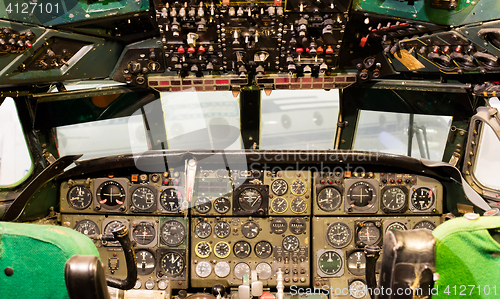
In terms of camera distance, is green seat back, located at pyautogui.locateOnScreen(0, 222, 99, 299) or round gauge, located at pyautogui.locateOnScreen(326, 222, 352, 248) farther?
round gauge, located at pyautogui.locateOnScreen(326, 222, 352, 248)

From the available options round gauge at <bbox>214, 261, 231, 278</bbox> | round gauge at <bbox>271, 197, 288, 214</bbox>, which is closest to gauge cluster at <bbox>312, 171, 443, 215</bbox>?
round gauge at <bbox>271, 197, 288, 214</bbox>

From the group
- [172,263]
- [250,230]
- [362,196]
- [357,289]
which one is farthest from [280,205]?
[172,263]

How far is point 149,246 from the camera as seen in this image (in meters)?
4.20

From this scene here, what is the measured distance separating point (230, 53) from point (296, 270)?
2.60 metres

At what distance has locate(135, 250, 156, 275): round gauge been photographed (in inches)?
163

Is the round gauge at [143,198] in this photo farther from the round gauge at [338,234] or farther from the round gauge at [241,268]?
the round gauge at [338,234]

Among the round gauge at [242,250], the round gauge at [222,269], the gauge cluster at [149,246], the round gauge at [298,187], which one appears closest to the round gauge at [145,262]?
the gauge cluster at [149,246]

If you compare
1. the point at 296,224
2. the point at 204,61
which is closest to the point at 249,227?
the point at 296,224

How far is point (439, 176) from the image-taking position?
4.18m

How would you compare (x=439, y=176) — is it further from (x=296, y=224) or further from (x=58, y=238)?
(x=58, y=238)

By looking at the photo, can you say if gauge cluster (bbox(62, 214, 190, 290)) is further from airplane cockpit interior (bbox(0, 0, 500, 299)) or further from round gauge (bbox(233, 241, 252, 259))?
round gauge (bbox(233, 241, 252, 259))

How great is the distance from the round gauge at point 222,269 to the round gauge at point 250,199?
0.70m

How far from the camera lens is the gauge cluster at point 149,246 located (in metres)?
4.14

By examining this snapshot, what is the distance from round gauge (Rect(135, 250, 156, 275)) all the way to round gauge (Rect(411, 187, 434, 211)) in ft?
10.1
